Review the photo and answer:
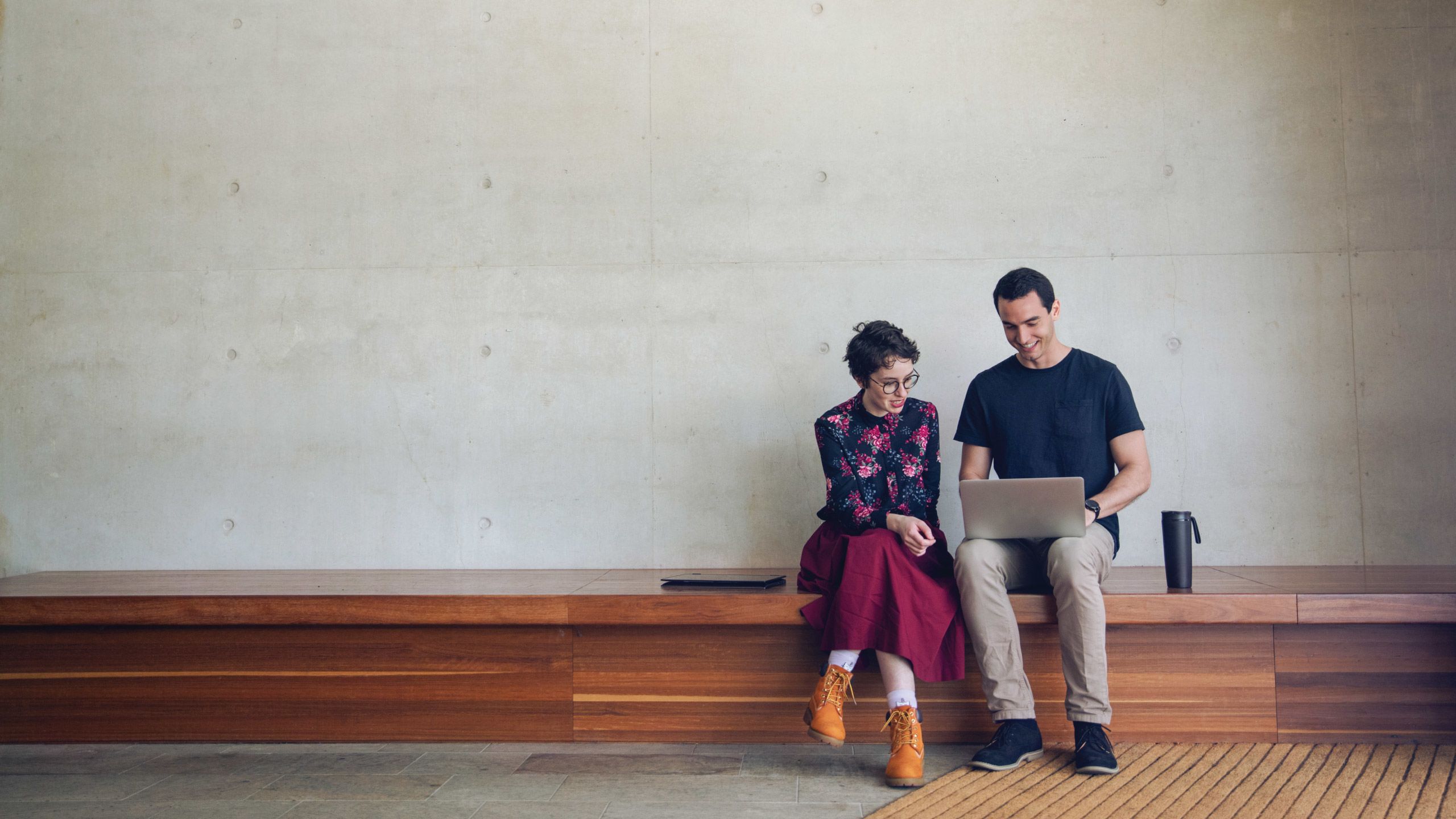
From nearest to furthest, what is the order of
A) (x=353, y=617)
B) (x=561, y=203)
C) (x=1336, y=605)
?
(x=1336, y=605) < (x=353, y=617) < (x=561, y=203)

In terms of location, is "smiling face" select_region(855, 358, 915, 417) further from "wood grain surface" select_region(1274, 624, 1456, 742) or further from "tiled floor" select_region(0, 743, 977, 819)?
"wood grain surface" select_region(1274, 624, 1456, 742)

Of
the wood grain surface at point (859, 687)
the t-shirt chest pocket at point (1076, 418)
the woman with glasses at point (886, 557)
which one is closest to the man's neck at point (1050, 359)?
the t-shirt chest pocket at point (1076, 418)

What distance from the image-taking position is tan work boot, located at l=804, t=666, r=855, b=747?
212cm

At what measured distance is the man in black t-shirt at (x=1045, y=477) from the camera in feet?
6.97

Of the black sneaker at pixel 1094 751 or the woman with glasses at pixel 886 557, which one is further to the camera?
the woman with glasses at pixel 886 557

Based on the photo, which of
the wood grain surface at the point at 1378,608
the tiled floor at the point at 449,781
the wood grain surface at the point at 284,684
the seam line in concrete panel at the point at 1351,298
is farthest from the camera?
the seam line in concrete panel at the point at 1351,298

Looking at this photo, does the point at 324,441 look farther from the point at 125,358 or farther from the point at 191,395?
the point at 125,358

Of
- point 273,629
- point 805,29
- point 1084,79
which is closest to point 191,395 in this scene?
point 273,629

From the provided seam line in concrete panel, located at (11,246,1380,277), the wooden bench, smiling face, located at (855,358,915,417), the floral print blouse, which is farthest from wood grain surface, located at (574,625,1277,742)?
seam line in concrete panel, located at (11,246,1380,277)

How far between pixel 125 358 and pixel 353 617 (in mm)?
1515

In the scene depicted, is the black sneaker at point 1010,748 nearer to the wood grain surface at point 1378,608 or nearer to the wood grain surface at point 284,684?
the wood grain surface at point 1378,608

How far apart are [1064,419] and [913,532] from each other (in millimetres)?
550

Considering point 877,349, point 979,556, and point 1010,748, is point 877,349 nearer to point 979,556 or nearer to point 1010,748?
point 979,556

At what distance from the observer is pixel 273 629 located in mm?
2486
